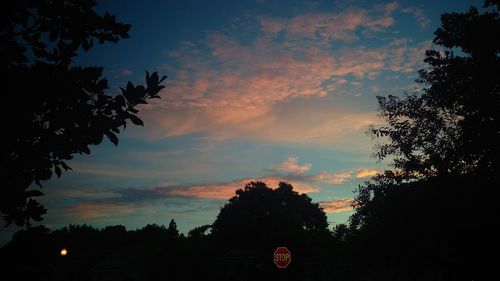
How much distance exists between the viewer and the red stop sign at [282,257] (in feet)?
131

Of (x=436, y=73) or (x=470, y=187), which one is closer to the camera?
(x=470, y=187)

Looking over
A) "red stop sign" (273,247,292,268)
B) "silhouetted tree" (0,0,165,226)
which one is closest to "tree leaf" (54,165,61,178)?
"silhouetted tree" (0,0,165,226)

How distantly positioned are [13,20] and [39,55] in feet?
1.59

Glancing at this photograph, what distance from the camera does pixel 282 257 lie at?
40125 mm

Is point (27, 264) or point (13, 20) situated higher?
point (13, 20)

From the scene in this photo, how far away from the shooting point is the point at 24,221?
16.1ft

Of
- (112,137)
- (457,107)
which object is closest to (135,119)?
(112,137)

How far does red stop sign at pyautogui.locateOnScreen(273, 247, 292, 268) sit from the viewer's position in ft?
131

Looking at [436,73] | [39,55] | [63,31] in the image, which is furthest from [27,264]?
[436,73]

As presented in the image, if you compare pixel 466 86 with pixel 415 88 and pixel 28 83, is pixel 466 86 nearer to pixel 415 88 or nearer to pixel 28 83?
pixel 415 88

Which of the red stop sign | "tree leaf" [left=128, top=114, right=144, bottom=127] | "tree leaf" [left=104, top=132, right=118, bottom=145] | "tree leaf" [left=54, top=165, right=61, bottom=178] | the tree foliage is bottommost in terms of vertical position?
the red stop sign

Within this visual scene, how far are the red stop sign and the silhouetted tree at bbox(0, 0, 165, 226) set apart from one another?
1466 inches

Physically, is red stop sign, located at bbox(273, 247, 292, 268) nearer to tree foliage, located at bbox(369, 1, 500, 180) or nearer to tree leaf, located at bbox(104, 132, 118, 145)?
tree foliage, located at bbox(369, 1, 500, 180)

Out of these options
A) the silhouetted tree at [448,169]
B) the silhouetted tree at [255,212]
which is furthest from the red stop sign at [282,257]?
the silhouetted tree at [255,212]
